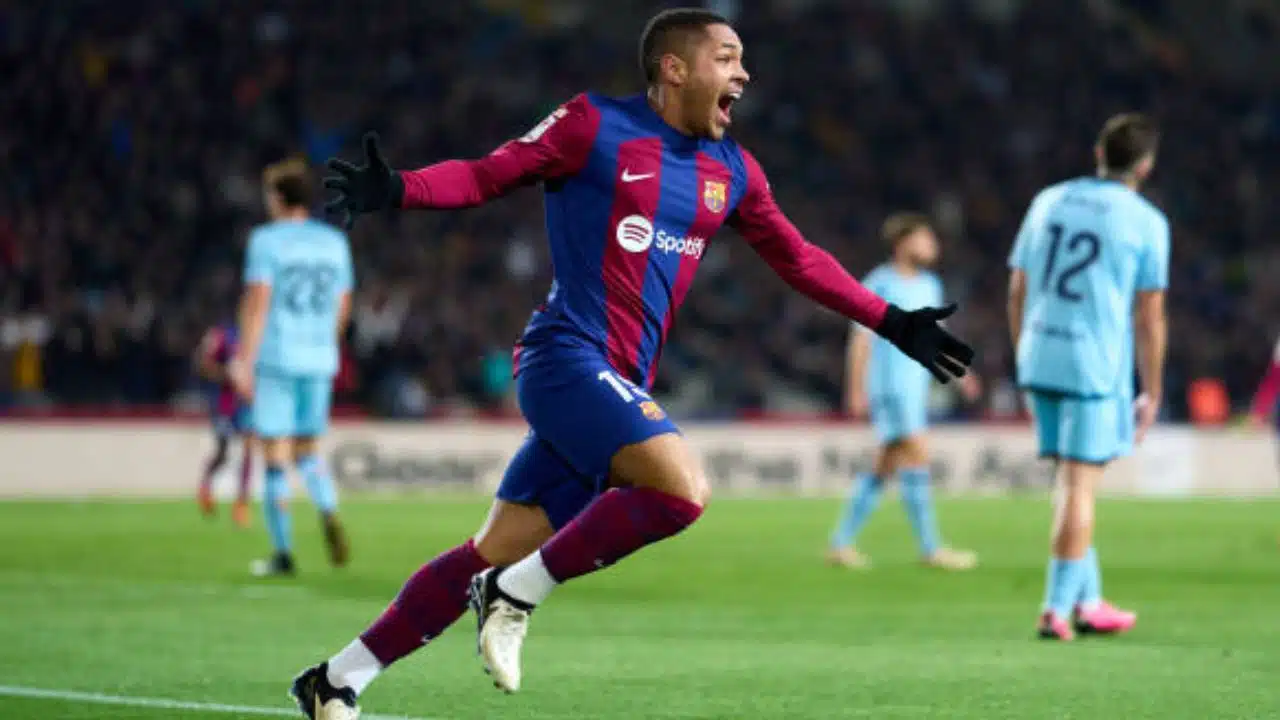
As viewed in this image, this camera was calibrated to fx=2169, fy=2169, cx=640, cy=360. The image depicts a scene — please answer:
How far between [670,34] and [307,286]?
765 cm

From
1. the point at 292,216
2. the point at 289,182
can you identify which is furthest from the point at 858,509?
the point at 289,182

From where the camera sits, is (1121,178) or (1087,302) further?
(1121,178)

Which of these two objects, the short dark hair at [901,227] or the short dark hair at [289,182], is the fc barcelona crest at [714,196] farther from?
the short dark hair at [901,227]

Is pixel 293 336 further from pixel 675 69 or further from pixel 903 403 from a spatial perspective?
pixel 675 69

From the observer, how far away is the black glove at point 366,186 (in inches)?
207

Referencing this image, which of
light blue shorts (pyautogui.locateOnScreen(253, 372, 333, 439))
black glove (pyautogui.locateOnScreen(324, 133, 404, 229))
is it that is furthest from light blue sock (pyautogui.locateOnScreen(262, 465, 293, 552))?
black glove (pyautogui.locateOnScreen(324, 133, 404, 229))

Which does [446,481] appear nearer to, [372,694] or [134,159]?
[134,159]

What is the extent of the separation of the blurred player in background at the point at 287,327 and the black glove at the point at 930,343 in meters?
7.51

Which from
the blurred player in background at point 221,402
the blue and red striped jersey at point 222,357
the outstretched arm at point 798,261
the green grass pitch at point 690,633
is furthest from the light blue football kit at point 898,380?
the outstretched arm at point 798,261

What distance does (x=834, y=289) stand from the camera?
6.29 metres

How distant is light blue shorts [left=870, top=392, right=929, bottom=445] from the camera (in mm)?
14930

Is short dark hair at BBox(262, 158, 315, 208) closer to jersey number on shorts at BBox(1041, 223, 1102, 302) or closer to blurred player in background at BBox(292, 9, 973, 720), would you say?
jersey number on shorts at BBox(1041, 223, 1102, 302)

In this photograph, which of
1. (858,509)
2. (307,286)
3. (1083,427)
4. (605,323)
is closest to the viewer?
(605,323)

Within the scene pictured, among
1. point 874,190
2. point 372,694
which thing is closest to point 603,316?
point 372,694
